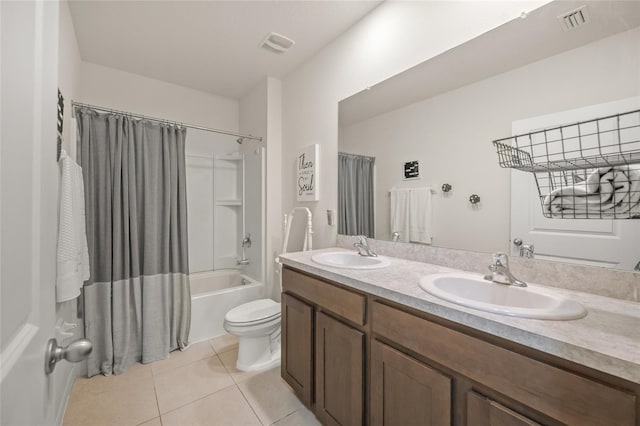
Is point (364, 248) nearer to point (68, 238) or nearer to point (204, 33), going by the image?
point (68, 238)

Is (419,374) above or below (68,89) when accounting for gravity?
below

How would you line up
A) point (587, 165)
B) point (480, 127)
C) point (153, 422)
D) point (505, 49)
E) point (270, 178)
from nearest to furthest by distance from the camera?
point (587, 165) < point (505, 49) < point (480, 127) < point (153, 422) < point (270, 178)

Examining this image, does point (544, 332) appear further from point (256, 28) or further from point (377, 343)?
point (256, 28)

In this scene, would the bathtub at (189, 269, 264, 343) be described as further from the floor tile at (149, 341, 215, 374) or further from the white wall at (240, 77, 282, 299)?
the white wall at (240, 77, 282, 299)

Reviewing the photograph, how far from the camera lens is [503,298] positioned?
1074 millimetres

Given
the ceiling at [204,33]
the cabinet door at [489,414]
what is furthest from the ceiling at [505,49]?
the cabinet door at [489,414]

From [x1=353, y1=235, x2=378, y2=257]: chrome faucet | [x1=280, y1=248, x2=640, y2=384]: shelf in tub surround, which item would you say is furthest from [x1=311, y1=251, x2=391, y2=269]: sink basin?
[x1=280, y1=248, x2=640, y2=384]: shelf in tub surround

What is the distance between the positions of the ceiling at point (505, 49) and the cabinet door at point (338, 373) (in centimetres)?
135

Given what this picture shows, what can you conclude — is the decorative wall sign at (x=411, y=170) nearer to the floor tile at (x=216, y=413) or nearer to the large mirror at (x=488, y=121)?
the large mirror at (x=488, y=121)

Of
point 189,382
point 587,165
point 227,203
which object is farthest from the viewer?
point 227,203

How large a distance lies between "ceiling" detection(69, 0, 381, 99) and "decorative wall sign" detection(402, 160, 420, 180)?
107cm

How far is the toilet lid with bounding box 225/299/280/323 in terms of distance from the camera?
197cm

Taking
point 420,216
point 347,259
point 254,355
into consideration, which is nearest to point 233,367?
point 254,355

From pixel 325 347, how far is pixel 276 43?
2.19 meters
